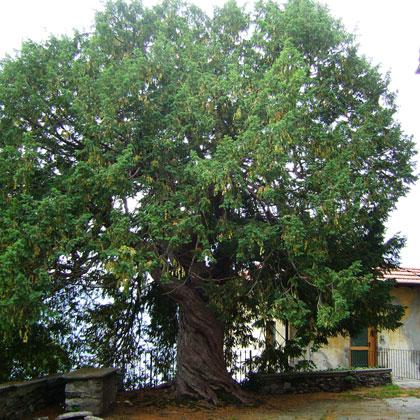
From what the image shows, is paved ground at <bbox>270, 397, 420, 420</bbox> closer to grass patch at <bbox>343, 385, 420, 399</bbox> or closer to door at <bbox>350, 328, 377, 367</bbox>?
grass patch at <bbox>343, 385, 420, 399</bbox>

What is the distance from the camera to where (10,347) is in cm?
1114

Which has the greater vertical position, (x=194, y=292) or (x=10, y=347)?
(x=194, y=292)

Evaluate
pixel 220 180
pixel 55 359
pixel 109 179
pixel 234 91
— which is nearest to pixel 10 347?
pixel 55 359

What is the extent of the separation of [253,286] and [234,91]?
150 inches

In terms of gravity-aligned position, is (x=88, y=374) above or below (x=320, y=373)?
below

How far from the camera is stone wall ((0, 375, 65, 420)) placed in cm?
919

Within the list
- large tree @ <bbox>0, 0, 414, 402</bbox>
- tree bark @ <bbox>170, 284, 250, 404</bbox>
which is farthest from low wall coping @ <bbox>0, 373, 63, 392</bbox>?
tree bark @ <bbox>170, 284, 250, 404</bbox>

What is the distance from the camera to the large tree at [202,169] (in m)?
9.09

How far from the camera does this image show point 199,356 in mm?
12000

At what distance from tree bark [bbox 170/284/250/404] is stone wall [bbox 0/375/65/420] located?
8.85 feet

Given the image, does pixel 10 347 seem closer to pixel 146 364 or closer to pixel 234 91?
pixel 146 364

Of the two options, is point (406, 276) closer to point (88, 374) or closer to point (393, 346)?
point (393, 346)

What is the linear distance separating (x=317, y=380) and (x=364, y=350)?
5135 mm

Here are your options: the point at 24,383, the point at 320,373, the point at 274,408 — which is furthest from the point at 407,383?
the point at 24,383
